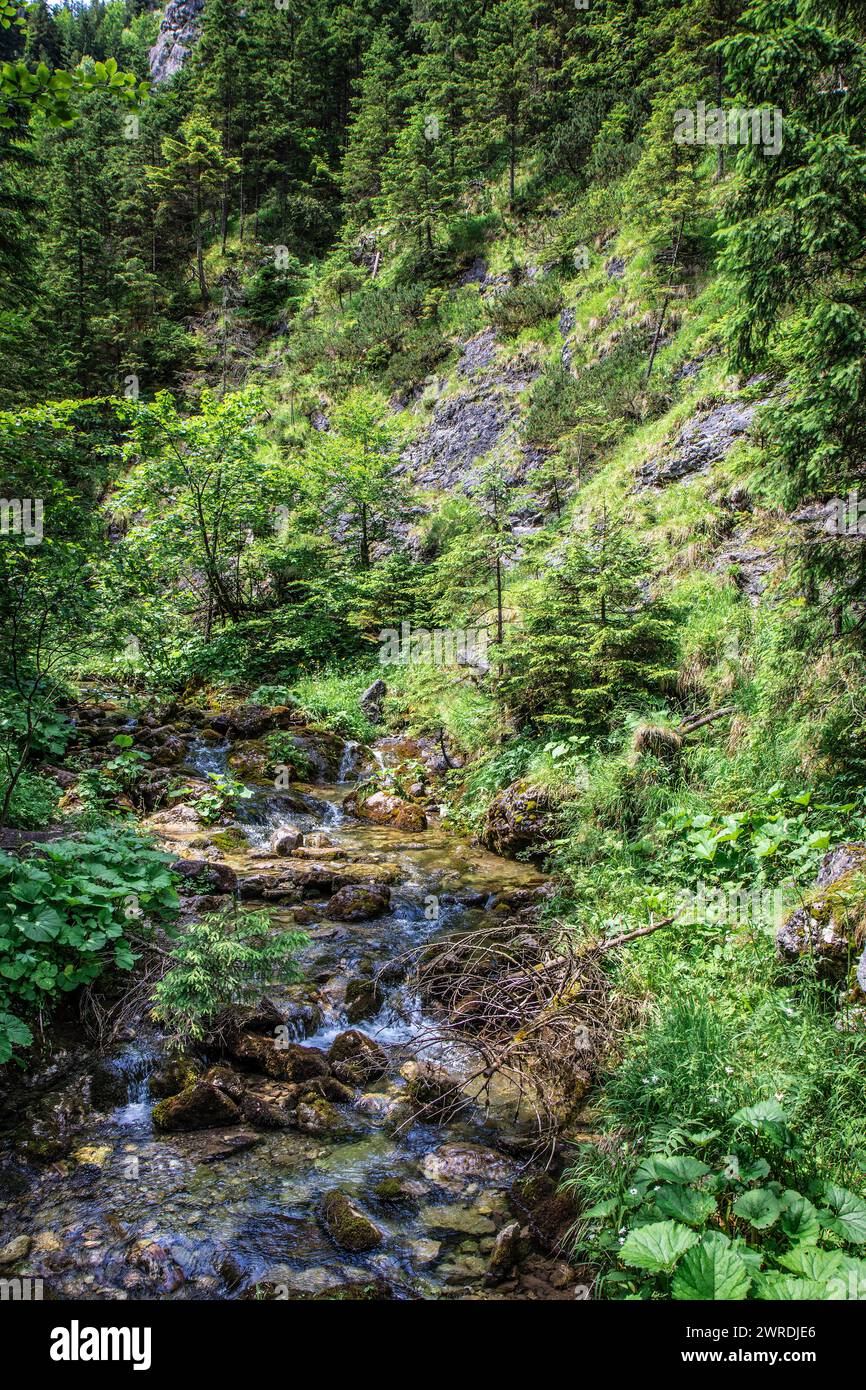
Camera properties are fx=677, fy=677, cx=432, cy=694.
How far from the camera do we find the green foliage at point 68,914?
162 inches

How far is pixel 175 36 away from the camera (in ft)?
158

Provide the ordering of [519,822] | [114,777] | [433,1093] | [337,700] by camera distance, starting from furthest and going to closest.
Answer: [337,700] < [114,777] < [519,822] < [433,1093]

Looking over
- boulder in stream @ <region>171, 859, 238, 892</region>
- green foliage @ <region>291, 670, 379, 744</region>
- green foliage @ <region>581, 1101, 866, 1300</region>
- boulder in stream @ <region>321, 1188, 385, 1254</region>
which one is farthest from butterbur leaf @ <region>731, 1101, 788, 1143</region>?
green foliage @ <region>291, 670, 379, 744</region>

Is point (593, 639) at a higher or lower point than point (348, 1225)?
higher

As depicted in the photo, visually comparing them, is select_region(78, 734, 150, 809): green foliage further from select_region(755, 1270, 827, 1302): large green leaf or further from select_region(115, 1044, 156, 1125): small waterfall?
select_region(755, 1270, 827, 1302): large green leaf

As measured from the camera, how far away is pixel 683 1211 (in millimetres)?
2717

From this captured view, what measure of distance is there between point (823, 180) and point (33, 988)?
794 cm

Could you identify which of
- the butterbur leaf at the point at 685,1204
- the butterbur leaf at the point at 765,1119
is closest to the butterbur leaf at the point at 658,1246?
the butterbur leaf at the point at 685,1204

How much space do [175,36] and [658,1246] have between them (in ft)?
229

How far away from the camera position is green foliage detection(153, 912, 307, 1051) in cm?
444

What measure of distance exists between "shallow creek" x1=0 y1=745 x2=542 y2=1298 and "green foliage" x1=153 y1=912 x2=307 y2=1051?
14.9 inches

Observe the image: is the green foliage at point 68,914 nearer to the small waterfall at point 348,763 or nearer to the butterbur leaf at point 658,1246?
the butterbur leaf at point 658,1246

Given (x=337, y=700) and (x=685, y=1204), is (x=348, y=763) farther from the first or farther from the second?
(x=685, y=1204)

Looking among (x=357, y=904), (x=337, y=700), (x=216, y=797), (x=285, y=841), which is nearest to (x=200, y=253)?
(x=337, y=700)
